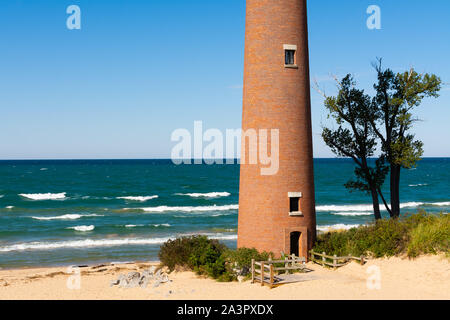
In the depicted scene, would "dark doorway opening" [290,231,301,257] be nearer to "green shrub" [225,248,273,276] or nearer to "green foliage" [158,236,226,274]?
"green shrub" [225,248,273,276]

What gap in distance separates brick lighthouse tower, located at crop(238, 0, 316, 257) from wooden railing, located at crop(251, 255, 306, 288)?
0.93 metres

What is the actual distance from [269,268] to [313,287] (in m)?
2.57

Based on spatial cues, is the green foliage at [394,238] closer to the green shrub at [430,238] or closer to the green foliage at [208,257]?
the green shrub at [430,238]

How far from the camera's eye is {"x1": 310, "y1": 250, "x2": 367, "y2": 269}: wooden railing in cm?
2291

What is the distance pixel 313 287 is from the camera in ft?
64.0

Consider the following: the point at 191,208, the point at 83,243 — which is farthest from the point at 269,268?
the point at 191,208

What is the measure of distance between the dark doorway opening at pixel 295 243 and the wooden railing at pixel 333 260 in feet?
2.69

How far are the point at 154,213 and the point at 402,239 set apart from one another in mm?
44682

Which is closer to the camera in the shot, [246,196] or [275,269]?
[275,269]

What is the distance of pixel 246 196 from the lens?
24.0m

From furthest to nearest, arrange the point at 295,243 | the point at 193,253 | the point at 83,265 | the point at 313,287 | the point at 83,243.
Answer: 1. the point at 83,243
2. the point at 83,265
3. the point at 193,253
4. the point at 295,243
5. the point at 313,287

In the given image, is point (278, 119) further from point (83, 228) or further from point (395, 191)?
point (83, 228)

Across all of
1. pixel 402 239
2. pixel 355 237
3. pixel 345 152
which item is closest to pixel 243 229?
pixel 355 237
